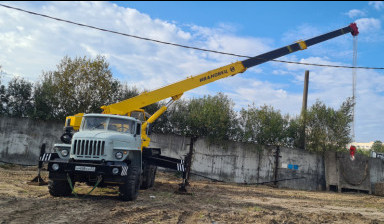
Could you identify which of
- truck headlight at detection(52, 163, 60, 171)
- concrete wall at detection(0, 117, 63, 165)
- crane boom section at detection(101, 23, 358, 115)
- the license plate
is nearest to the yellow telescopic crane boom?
crane boom section at detection(101, 23, 358, 115)

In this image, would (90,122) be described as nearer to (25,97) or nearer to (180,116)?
(180,116)

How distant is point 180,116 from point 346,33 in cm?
1137

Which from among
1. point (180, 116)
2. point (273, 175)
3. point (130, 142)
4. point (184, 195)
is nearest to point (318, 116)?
point (273, 175)

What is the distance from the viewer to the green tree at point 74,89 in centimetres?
2014

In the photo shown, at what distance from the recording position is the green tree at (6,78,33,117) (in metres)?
20.6

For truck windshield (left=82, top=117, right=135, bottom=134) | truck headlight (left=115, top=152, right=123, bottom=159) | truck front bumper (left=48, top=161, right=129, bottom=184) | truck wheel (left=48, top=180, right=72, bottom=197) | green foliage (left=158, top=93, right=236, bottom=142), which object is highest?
green foliage (left=158, top=93, right=236, bottom=142)

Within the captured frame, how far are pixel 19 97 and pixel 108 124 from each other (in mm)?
14447

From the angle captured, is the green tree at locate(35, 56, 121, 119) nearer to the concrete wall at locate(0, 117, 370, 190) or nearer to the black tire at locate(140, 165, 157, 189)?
the concrete wall at locate(0, 117, 370, 190)

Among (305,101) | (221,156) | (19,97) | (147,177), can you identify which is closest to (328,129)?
(305,101)

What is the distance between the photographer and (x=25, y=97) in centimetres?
2111

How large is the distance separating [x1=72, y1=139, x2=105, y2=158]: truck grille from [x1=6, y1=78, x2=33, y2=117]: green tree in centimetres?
1390

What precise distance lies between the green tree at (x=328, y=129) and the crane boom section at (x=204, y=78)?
7371 millimetres

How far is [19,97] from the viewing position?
21.0 metres

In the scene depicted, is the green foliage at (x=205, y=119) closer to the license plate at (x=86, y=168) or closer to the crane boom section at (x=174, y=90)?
the crane boom section at (x=174, y=90)
